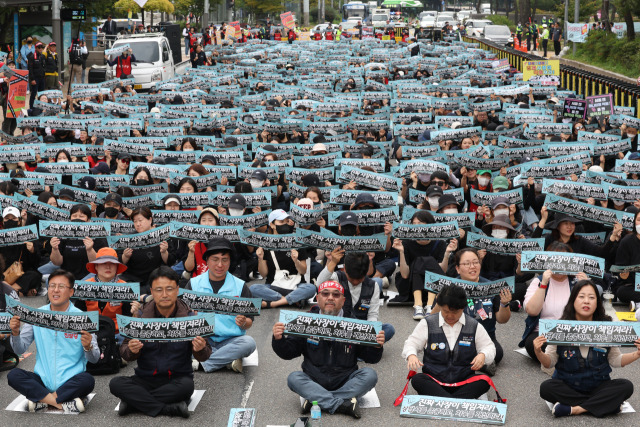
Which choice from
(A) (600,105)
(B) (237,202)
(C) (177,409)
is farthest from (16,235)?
(A) (600,105)

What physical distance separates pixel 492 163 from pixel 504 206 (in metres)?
3.44

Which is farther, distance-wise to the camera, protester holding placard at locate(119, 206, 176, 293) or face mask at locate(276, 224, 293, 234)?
face mask at locate(276, 224, 293, 234)

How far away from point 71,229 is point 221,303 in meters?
3.59

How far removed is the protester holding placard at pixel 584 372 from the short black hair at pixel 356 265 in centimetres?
184

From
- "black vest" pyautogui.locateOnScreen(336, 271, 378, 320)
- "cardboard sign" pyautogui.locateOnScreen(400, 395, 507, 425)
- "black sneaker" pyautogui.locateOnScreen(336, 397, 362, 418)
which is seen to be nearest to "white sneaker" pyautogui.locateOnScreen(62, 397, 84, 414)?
"black sneaker" pyautogui.locateOnScreen(336, 397, 362, 418)

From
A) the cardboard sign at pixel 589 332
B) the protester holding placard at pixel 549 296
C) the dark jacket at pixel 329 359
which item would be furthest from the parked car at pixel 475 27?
the cardboard sign at pixel 589 332

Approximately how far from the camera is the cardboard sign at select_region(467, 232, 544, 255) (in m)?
10.8

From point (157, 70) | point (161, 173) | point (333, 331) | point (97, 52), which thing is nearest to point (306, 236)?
point (333, 331)

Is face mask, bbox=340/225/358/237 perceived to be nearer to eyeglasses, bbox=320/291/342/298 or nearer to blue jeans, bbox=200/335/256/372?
blue jeans, bbox=200/335/256/372

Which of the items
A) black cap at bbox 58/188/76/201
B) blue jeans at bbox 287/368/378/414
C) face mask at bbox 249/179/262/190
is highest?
black cap at bbox 58/188/76/201

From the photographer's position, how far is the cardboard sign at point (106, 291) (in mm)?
9289

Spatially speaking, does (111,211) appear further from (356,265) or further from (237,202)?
(356,265)

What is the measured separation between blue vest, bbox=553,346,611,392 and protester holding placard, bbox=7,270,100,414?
4.11 metres

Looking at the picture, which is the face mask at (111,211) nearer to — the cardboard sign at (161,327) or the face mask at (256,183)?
the face mask at (256,183)
